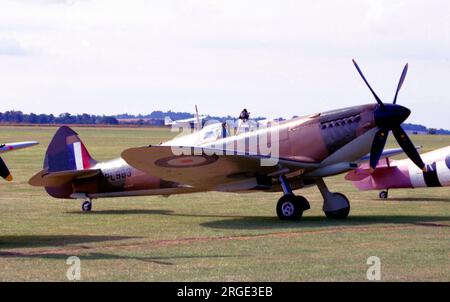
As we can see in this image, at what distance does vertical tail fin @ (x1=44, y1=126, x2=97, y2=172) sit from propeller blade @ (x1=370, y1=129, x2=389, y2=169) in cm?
606

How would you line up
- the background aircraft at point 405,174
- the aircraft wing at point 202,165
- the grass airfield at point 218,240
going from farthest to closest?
the background aircraft at point 405,174
the aircraft wing at point 202,165
the grass airfield at point 218,240

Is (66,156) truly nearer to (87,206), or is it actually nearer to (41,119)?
(87,206)

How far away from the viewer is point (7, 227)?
14.2 m

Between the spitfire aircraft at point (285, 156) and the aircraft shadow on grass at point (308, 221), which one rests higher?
the spitfire aircraft at point (285, 156)

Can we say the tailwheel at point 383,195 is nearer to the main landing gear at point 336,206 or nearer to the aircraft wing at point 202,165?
the main landing gear at point 336,206

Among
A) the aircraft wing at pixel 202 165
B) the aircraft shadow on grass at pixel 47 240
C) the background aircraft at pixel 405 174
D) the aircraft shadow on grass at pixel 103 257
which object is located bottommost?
the aircraft shadow on grass at pixel 47 240

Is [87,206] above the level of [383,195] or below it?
above

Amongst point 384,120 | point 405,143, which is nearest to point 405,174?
point 405,143

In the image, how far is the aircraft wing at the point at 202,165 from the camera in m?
14.6

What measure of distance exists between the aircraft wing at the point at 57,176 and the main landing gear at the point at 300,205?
4228 mm

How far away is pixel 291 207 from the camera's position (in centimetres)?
1498

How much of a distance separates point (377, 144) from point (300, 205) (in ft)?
5.70

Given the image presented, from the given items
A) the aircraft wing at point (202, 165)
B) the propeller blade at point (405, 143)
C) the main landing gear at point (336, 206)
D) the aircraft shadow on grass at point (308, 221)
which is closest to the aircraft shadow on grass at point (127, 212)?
the aircraft shadow on grass at point (308, 221)
